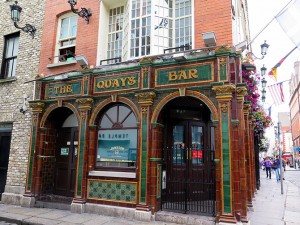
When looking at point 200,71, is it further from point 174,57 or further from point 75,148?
point 75,148

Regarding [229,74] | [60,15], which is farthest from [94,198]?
[60,15]

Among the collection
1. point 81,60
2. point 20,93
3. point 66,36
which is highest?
point 66,36

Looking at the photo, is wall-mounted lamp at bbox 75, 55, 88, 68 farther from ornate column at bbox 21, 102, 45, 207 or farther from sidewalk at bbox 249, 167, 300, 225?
sidewalk at bbox 249, 167, 300, 225

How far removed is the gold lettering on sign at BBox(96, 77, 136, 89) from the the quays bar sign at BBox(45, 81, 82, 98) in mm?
916

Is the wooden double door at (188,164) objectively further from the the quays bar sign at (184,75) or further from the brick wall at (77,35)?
the brick wall at (77,35)

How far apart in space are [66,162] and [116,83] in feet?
12.7

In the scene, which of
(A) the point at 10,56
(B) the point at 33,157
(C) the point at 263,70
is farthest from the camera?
(C) the point at 263,70

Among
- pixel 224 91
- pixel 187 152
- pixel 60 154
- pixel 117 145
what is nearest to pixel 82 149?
pixel 117 145

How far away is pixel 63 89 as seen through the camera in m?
9.54

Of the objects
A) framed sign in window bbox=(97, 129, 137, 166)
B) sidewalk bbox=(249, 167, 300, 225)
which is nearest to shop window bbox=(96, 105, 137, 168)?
framed sign in window bbox=(97, 129, 137, 166)

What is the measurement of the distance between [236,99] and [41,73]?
7.85 metres

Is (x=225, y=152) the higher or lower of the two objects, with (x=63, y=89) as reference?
lower

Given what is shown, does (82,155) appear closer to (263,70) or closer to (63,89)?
(63,89)

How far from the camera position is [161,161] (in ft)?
25.9
